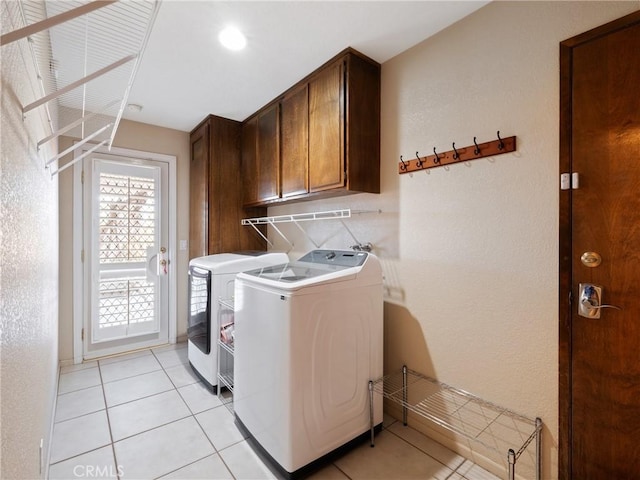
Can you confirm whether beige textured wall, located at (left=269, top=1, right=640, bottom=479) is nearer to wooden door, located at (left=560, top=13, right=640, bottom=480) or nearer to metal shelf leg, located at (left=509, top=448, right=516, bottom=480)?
wooden door, located at (left=560, top=13, right=640, bottom=480)

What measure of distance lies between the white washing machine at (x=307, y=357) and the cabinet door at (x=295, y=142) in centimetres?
78

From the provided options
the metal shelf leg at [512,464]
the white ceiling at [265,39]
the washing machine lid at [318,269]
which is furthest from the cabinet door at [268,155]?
the metal shelf leg at [512,464]

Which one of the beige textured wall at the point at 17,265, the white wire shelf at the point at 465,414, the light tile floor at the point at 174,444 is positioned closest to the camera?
the beige textured wall at the point at 17,265

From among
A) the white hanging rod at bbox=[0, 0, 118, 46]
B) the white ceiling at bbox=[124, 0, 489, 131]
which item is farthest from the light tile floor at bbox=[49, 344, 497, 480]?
the white ceiling at bbox=[124, 0, 489, 131]

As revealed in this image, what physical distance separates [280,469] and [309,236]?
1.67 metres

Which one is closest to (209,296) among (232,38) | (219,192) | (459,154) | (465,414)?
(219,192)

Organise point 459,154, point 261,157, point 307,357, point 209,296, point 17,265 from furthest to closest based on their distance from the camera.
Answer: point 261,157
point 209,296
point 459,154
point 307,357
point 17,265

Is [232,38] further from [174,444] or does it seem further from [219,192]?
[174,444]

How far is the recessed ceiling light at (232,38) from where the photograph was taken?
1763 mm

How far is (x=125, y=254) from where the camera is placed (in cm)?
311

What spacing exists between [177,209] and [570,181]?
338cm

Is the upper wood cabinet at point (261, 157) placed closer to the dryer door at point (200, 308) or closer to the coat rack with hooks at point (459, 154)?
the dryer door at point (200, 308)

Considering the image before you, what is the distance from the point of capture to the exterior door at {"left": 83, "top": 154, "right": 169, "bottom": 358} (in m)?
2.97

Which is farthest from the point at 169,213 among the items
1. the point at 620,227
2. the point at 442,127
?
the point at 620,227
